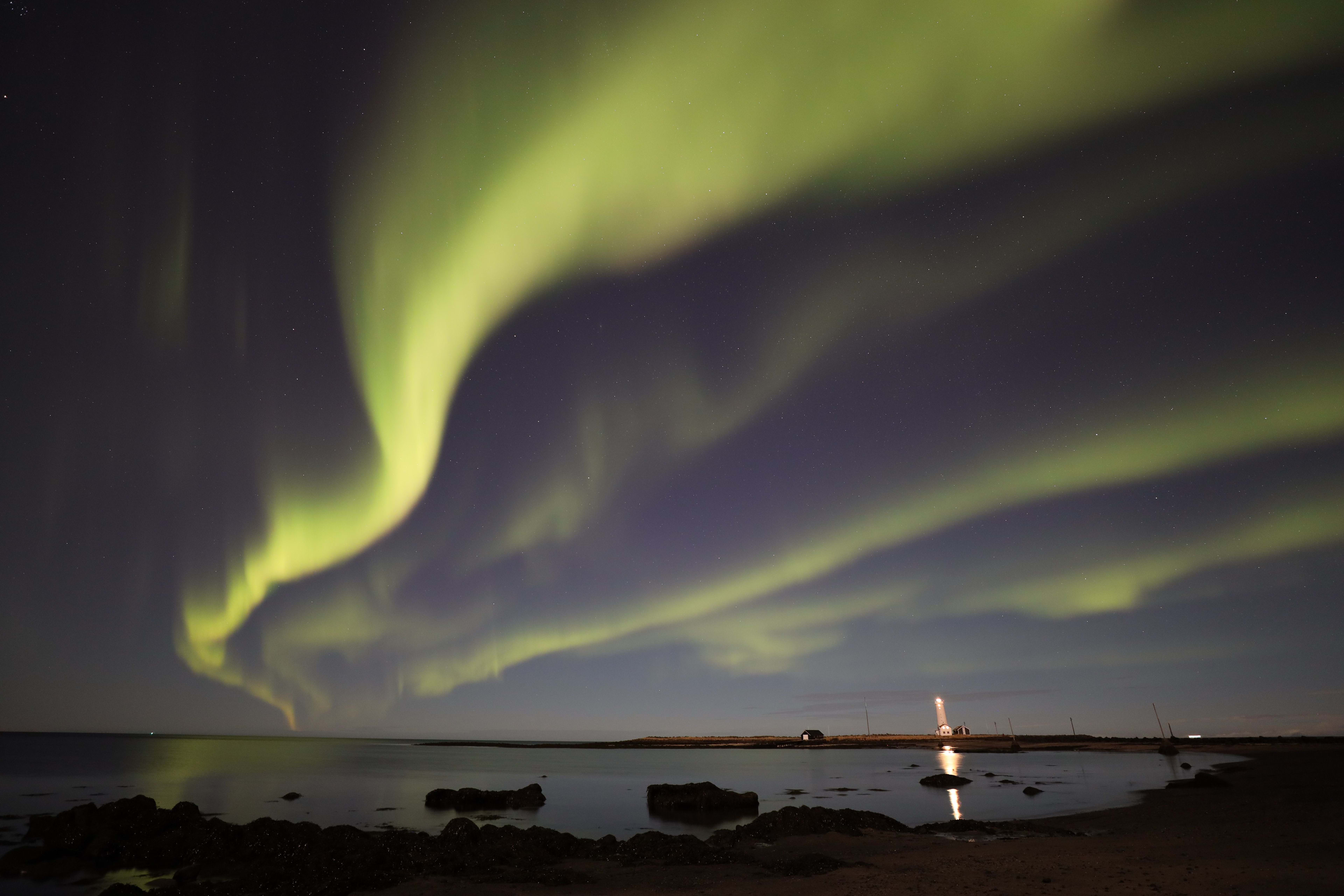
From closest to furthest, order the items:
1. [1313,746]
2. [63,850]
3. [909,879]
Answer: [909,879] → [63,850] → [1313,746]

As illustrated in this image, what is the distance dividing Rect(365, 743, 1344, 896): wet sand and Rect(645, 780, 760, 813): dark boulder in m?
17.1

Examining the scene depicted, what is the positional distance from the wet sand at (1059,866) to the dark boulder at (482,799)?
2935 cm

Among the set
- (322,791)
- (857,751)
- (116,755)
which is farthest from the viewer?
(857,751)

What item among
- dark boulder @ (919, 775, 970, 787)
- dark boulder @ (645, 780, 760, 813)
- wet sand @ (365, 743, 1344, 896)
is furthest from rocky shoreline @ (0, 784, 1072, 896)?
dark boulder @ (919, 775, 970, 787)

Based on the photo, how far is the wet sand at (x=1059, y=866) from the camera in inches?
723

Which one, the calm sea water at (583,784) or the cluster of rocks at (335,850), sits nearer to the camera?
the cluster of rocks at (335,850)

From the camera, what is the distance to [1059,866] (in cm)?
2091

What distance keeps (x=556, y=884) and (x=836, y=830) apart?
14.2 meters

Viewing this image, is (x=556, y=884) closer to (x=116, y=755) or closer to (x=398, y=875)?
(x=398, y=875)

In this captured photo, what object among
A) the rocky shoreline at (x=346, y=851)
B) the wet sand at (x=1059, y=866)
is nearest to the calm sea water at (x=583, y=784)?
the rocky shoreline at (x=346, y=851)

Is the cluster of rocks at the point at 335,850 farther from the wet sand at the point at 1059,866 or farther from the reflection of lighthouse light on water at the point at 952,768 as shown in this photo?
the reflection of lighthouse light on water at the point at 952,768

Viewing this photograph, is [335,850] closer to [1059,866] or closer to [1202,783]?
[1059,866]

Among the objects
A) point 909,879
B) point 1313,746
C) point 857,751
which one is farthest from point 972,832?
point 857,751

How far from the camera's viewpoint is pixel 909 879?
795 inches
